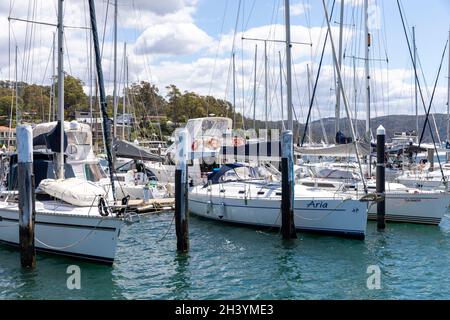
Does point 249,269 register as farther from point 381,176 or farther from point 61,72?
point 61,72

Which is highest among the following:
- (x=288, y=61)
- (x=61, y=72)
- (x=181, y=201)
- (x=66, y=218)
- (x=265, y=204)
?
(x=288, y=61)

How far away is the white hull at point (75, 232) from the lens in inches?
619

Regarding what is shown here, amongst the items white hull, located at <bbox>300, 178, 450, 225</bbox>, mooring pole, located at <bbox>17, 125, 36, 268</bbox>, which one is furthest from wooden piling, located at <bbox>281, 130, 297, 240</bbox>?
mooring pole, located at <bbox>17, 125, 36, 268</bbox>

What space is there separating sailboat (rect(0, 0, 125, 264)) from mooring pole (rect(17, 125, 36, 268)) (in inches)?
51.7

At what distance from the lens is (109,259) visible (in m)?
15.9

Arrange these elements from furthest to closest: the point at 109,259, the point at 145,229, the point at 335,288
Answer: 1. the point at 145,229
2. the point at 109,259
3. the point at 335,288

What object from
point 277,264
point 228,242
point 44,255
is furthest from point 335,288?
point 44,255

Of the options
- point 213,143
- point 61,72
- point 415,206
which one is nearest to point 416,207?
point 415,206

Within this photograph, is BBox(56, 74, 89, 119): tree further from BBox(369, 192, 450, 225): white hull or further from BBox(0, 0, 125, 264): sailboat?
BBox(369, 192, 450, 225): white hull

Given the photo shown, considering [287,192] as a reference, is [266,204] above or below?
below

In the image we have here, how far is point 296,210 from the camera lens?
20.9 metres

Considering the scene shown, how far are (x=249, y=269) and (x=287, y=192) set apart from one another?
166 inches
